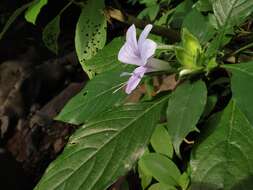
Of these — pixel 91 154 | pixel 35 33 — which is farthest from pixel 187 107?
pixel 35 33

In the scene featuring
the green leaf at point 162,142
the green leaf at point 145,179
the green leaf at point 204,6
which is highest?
the green leaf at point 204,6

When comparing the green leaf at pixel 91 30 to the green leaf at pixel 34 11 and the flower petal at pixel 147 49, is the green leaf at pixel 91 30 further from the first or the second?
the flower petal at pixel 147 49

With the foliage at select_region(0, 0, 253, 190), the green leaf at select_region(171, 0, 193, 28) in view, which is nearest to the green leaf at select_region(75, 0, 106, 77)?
the foliage at select_region(0, 0, 253, 190)

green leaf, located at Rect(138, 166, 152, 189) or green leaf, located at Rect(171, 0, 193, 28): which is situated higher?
green leaf, located at Rect(171, 0, 193, 28)

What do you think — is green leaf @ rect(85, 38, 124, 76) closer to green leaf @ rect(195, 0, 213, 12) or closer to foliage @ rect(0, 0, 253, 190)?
foliage @ rect(0, 0, 253, 190)

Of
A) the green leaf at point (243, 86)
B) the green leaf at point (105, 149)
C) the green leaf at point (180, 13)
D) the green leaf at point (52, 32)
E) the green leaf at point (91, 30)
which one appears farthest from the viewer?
the green leaf at point (180, 13)

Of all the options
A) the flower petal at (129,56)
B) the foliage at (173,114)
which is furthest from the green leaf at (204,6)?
the flower petal at (129,56)

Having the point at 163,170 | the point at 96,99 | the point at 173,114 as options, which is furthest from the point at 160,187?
the point at 173,114
